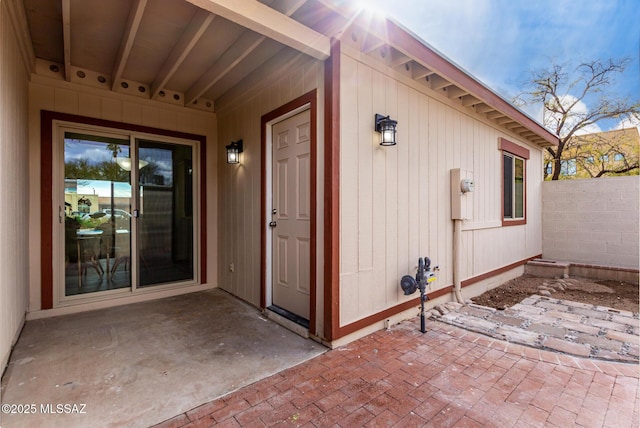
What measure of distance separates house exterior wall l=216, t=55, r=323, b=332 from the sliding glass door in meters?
0.59

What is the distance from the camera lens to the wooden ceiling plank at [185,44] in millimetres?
2518

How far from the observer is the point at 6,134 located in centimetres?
214

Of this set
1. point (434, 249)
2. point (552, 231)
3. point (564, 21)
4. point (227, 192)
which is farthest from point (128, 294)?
point (564, 21)

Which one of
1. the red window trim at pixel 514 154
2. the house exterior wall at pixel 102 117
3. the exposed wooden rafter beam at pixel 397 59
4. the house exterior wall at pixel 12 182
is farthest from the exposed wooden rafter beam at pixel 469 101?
the house exterior wall at pixel 12 182

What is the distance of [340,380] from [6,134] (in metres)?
2.97

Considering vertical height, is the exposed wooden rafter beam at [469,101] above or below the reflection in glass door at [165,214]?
above

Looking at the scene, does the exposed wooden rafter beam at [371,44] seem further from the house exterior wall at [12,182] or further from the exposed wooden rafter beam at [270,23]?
the house exterior wall at [12,182]

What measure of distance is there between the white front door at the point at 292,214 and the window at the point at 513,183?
4044 mm

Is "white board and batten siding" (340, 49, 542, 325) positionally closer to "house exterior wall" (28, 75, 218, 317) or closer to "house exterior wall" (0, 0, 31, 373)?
"house exterior wall" (0, 0, 31, 373)

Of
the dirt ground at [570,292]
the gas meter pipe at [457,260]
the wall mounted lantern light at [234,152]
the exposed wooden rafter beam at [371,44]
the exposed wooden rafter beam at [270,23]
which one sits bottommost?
the dirt ground at [570,292]

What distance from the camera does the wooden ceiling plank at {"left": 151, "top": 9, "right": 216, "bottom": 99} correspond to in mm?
2518

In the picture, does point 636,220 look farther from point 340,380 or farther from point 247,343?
point 247,343

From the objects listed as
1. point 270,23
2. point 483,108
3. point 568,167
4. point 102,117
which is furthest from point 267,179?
point 568,167

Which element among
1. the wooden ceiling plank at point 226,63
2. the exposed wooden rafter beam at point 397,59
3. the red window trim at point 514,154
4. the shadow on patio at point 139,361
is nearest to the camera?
the shadow on patio at point 139,361
